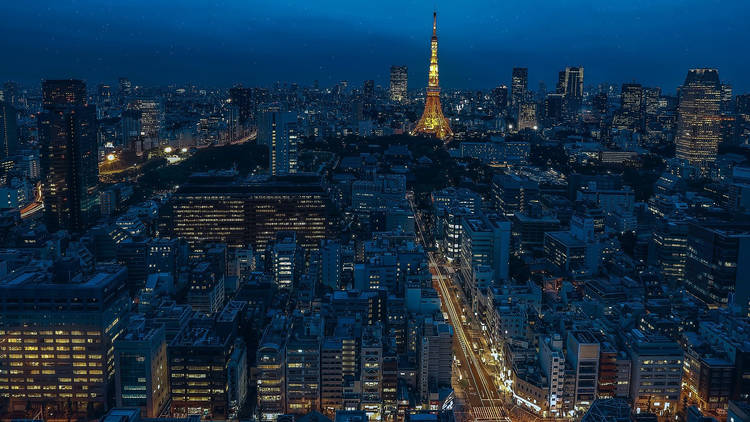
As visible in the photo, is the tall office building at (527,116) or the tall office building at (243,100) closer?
the tall office building at (243,100)

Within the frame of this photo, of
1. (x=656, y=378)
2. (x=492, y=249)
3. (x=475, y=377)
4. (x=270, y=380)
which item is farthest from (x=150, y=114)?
(x=656, y=378)

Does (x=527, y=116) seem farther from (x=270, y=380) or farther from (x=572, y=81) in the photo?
(x=270, y=380)

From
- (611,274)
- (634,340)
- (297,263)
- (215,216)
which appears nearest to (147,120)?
(215,216)

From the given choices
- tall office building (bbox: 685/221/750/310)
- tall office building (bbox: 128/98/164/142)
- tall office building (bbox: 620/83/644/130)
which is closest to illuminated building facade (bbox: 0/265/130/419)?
tall office building (bbox: 685/221/750/310)

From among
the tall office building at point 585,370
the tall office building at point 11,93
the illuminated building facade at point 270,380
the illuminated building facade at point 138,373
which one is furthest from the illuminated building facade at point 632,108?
the illuminated building facade at point 138,373

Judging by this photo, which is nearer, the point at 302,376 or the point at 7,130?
the point at 302,376

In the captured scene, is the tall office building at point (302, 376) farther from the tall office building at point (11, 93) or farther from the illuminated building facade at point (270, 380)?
the tall office building at point (11, 93)

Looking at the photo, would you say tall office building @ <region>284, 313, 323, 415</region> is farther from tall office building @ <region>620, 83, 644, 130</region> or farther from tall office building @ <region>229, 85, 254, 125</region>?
tall office building @ <region>620, 83, 644, 130</region>
